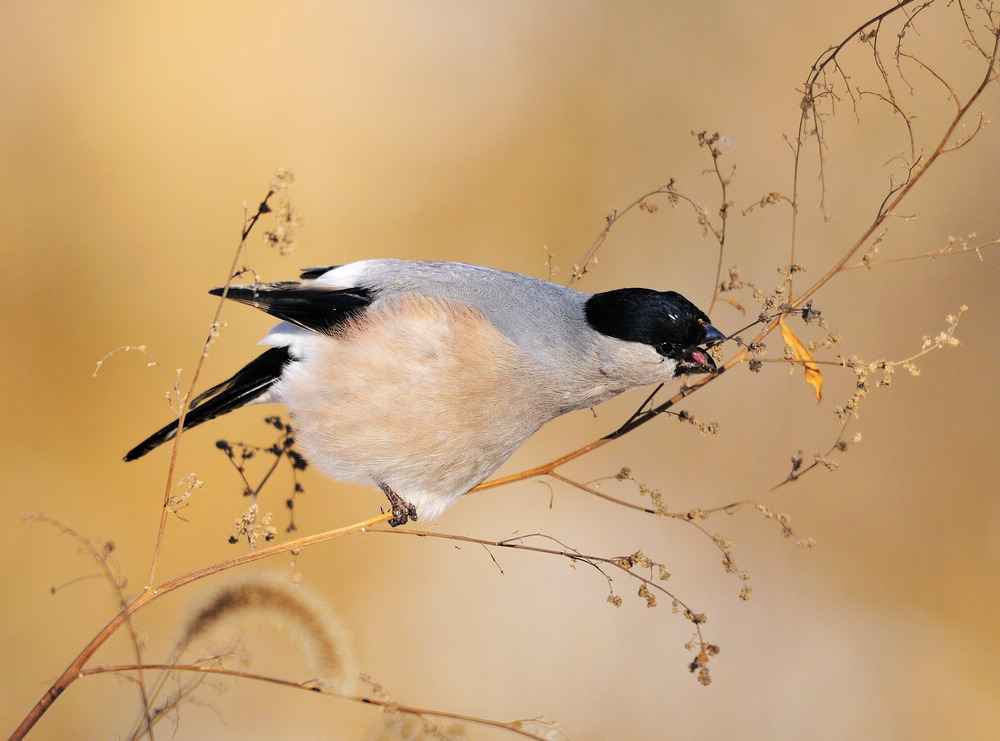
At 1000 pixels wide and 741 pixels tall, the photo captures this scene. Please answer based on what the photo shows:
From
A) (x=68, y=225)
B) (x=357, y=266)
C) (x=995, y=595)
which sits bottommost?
(x=995, y=595)

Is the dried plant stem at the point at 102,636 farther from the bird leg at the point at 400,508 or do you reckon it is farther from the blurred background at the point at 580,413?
the blurred background at the point at 580,413

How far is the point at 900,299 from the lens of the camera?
2.04 metres

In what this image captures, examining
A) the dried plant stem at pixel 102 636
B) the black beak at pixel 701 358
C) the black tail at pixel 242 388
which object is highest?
the black tail at pixel 242 388

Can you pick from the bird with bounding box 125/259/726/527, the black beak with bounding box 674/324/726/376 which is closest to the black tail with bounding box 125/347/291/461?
the bird with bounding box 125/259/726/527

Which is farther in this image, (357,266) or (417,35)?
(417,35)

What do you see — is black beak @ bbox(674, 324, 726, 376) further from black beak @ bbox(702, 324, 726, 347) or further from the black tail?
the black tail

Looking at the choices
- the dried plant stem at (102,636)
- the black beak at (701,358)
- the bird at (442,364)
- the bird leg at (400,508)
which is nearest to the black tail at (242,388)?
the bird at (442,364)

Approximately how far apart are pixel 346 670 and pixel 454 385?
1.30ft

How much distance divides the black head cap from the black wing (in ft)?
1.23

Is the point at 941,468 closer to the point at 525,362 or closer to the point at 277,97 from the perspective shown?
the point at 525,362

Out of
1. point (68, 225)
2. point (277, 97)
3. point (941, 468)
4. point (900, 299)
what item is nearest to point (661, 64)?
point (900, 299)

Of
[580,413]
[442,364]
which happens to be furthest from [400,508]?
[580,413]

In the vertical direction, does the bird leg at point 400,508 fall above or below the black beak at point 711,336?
below

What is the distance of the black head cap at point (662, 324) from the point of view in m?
1.05
